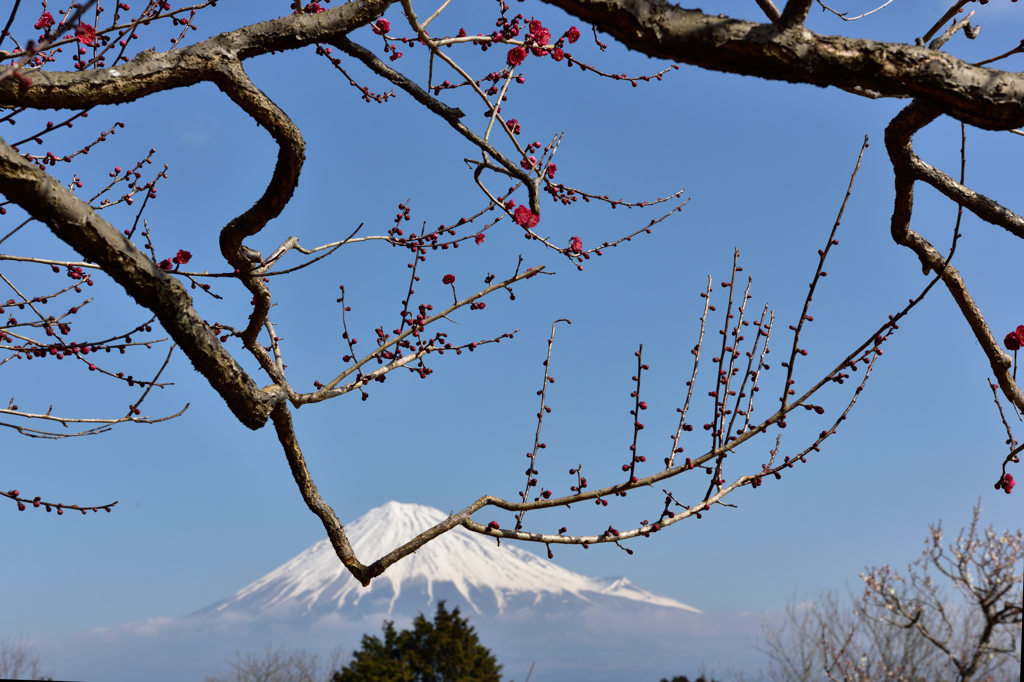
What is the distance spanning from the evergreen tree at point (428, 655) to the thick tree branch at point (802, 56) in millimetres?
13597

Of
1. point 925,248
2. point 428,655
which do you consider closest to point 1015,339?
point 925,248

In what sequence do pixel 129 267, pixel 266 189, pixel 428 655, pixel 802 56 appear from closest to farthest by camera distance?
pixel 802 56 → pixel 129 267 → pixel 266 189 → pixel 428 655

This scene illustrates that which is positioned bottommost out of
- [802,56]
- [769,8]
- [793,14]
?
[802,56]

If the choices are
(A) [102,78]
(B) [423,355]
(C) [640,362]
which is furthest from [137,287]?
(C) [640,362]

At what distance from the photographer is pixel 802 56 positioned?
2004 mm

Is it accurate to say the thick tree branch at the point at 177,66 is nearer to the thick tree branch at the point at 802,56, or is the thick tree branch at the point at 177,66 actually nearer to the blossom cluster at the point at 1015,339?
the thick tree branch at the point at 802,56

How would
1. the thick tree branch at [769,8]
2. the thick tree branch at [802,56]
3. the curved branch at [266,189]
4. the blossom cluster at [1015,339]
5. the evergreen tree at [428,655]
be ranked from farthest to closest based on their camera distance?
the evergreen tree at [428,655]
the thick tree branch at [769,8]
the blossom cluster at [1015,339]
the curved branch at [266,189]
the thick tree branch at [802,56]

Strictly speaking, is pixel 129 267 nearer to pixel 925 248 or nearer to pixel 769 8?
pixel 769 8

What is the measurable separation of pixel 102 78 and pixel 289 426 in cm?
147

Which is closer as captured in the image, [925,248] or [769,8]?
[925,248]

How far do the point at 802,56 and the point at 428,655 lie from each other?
46.8ft

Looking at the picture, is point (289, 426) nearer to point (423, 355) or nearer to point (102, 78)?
point (423, 355)

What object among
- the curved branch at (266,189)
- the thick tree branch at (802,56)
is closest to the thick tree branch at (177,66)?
the curved branch at (266,189)

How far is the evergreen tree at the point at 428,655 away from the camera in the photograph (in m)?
13.3
